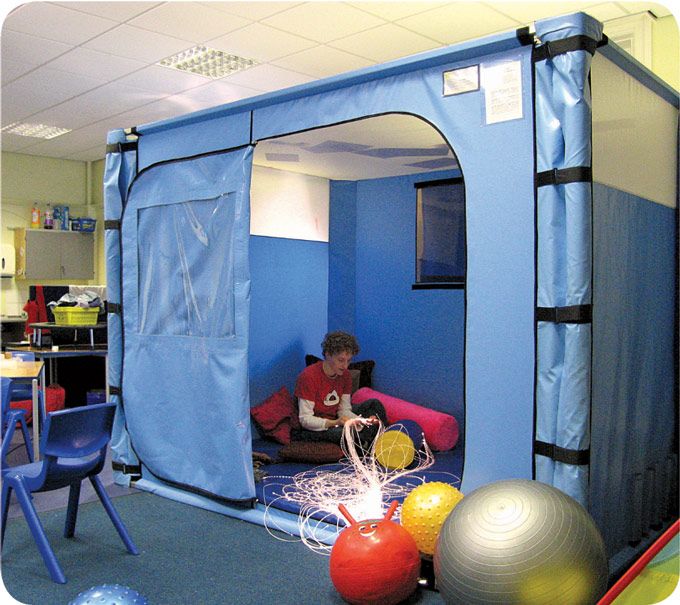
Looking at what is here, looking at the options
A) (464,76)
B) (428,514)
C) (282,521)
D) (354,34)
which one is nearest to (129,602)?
(428,514)

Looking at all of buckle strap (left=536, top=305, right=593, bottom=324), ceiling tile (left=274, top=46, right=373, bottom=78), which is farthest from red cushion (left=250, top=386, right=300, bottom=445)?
ceiling tile (left=274, top=46, right=373, bottom=78)

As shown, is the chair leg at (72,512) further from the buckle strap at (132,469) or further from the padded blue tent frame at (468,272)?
the buckle strap at (132,469)

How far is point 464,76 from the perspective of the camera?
292 centimetres

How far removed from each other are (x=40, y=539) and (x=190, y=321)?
4.58 feet

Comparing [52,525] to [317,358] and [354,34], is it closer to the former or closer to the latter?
[317,358]

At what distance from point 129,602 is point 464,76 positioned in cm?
226

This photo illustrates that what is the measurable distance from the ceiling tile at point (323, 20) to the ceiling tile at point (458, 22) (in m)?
0.29

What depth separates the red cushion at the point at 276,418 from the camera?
4.96 metres

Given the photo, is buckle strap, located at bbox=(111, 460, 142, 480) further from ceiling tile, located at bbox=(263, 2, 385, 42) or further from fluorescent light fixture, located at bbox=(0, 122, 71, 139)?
fluorescent light fixture, located at bbox=(0, 122, 71, 139)

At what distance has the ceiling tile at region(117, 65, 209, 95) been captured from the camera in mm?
6410

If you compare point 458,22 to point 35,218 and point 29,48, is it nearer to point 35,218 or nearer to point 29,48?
point 29,48

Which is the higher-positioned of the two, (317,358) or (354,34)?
(354,34)

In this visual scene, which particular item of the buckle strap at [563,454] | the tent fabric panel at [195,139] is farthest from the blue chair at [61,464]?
the buckle strap at [563,454]

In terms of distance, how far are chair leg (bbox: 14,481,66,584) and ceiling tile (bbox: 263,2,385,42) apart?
140 inches
